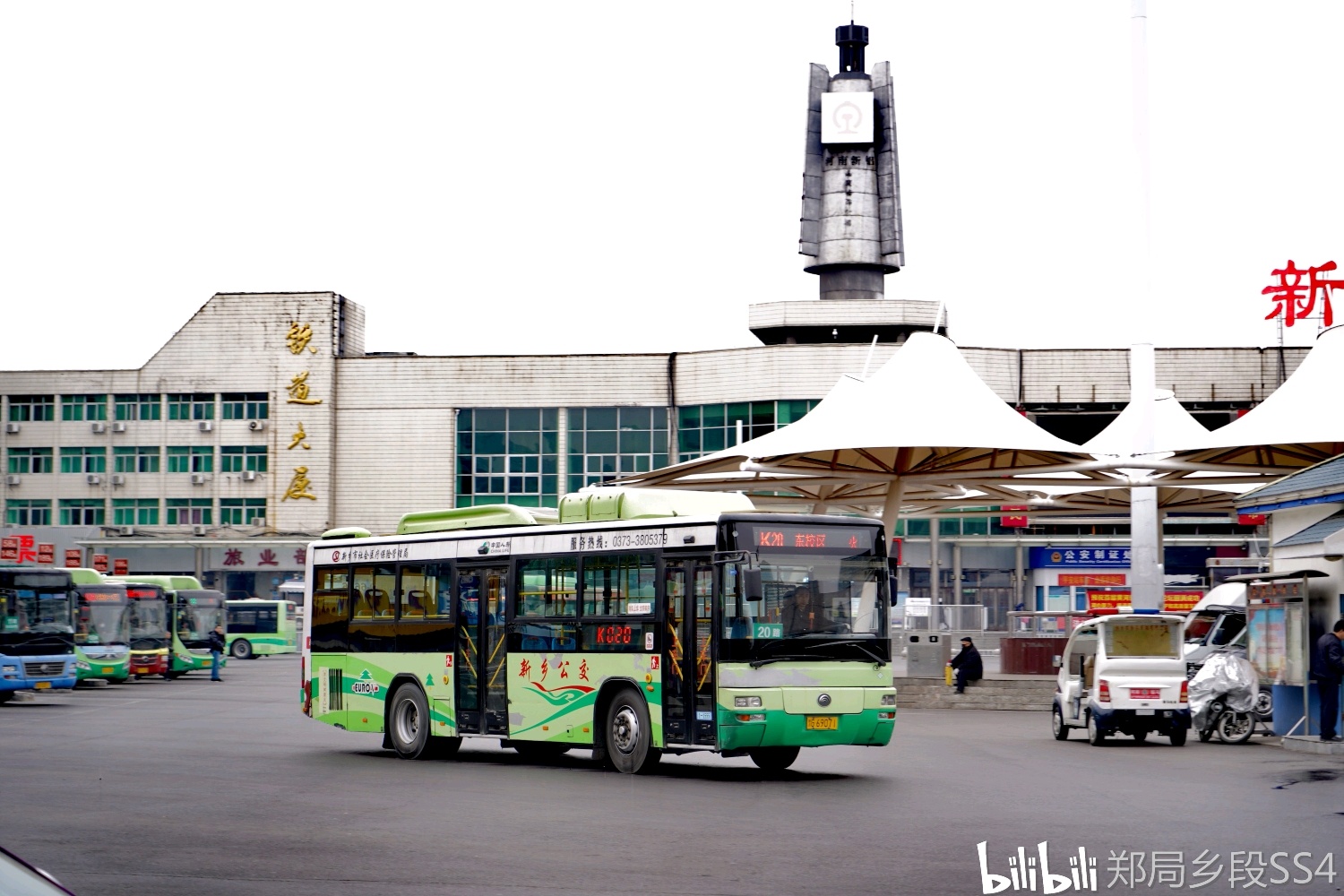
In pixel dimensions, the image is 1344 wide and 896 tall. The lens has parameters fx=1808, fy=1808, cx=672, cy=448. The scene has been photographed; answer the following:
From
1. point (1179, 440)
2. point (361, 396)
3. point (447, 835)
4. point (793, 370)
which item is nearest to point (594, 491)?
point (447, 835)

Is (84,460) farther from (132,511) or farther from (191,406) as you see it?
(191,406)

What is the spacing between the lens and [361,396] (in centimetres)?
7688

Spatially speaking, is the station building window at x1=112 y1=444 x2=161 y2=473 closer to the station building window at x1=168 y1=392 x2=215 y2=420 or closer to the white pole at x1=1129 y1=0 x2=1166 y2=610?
the station building window at x1=168 y1=392 x2=215 y2=420

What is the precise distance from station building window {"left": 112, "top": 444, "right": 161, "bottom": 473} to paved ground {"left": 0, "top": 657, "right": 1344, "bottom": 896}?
56946 mm

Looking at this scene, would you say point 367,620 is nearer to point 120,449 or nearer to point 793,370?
point 793,370

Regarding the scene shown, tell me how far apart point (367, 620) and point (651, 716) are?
521 centimetres

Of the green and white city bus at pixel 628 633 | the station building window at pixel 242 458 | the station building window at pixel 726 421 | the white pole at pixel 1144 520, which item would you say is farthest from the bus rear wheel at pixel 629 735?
the station building window at pixel 242 458

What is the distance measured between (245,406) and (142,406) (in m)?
4.88

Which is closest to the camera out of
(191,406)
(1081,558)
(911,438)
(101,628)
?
(911,438)

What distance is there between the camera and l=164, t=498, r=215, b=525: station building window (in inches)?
3078

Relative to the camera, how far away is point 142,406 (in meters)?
78.7

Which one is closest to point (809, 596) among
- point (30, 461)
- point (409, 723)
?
point (409, 723)

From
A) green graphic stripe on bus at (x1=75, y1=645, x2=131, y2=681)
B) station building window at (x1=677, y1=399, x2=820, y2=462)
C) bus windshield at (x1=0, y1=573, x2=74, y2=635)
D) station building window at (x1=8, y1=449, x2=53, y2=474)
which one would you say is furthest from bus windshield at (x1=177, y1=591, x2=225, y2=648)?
station building window at (x1=8, y1=449, x2=53, y2=474)

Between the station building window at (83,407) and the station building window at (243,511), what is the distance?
686 cm
